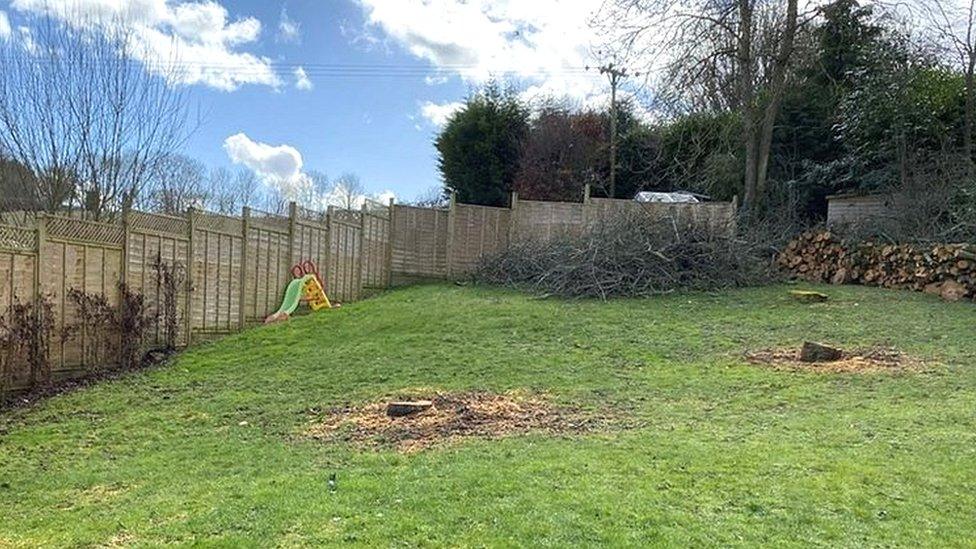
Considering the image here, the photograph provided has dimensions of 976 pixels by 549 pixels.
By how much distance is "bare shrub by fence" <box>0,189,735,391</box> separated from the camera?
25.6 feet

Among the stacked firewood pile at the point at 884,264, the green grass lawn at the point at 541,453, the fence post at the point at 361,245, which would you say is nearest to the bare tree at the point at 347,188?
the fence post at the point at 361,245

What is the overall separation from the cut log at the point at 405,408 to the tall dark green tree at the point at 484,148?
634 inches

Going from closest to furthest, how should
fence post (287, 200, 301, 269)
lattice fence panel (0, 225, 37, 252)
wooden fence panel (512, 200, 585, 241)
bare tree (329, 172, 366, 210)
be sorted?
lattice fence panel (0, 225, 37, 252) → fence post (287, 200, 301, 269) → wooden fence panel (512, 200, 585, 241) → bare tree (329, 172, 366, 210)

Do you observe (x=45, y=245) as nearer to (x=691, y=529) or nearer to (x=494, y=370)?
(x=494, y=370)

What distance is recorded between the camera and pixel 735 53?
15.1 meters

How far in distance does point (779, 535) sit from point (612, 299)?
28.6ft

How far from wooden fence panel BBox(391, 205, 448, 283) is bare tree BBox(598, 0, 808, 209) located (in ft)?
19.2

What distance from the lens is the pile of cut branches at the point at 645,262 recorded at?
12086mm

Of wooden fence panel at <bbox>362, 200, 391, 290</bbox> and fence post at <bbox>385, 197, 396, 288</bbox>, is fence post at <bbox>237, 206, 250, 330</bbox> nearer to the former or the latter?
wooden fence panel at <bbox>362, 200, 391, 290</bbox>

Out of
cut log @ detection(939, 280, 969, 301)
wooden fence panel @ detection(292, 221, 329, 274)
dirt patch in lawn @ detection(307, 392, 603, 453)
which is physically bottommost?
dirt patch in lawn @ detection(307, 392, 603, 453)

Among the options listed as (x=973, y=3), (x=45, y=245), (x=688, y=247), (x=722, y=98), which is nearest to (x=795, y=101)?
→ (x=722, y=98)

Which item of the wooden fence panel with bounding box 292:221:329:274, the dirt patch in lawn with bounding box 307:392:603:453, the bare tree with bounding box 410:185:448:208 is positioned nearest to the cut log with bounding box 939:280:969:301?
the dirt patch in lawn with bounding box 307:392:603:453

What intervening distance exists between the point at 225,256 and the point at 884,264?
36.3 feet

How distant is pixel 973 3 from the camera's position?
12.8m
